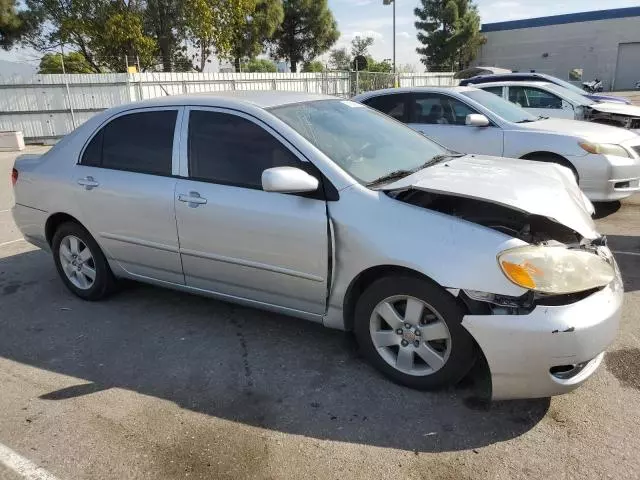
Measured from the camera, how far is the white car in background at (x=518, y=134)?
6305 millimetres

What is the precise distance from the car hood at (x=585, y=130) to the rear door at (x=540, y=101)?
2431 mm

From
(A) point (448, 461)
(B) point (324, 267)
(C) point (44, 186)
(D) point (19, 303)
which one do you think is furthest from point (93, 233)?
(A) point (448, 461)

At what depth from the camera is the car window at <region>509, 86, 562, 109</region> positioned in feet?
31.3

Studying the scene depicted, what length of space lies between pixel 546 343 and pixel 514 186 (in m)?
1.00

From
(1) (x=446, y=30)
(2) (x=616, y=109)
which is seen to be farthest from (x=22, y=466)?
(1) (x=446, y=30)

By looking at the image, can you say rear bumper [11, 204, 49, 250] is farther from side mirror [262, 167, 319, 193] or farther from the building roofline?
the building roofline

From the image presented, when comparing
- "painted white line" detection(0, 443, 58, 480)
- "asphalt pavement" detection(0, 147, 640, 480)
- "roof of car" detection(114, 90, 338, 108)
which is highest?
"roof of car" detection(114, 90, 338, 108)

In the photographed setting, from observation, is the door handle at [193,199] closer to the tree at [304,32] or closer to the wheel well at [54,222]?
the wheel well at [54,222]

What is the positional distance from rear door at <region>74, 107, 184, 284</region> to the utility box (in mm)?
13931

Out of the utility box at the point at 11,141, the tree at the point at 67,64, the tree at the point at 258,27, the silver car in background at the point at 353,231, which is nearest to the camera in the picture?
the silver car in background at the point at 353,231

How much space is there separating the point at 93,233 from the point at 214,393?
1899 mm

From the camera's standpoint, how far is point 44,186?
14.6 ft

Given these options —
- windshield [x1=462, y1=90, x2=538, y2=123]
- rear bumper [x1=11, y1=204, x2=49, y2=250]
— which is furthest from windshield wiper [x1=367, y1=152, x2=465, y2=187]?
windshield [x1=462, y1=90, x2=538, y2=123]

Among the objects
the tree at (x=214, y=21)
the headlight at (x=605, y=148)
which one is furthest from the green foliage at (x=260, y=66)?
the headlight at (x=605, y=148)
